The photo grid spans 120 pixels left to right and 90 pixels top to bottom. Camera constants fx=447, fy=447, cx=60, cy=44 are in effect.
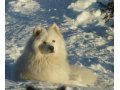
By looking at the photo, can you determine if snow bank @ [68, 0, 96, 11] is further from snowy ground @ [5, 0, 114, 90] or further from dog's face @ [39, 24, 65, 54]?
dog's face @ [39, 24, 65, 54]

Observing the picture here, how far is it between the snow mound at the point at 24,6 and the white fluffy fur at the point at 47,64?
0.16 meters

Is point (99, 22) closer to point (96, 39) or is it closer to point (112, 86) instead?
point (96, 39)

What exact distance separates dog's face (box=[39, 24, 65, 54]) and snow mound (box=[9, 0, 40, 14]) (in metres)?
0.19

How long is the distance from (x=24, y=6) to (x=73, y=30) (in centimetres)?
35

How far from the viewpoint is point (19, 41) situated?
9.14ft

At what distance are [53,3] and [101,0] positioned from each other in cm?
30

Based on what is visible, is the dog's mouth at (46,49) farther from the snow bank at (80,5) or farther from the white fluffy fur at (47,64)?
the snow bank at (80,5)

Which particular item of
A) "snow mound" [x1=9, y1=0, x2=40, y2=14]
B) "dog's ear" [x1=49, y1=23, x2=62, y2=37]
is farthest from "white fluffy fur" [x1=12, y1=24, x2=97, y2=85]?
"snow mound" [x1=9, y1=0, x2=40, y2=14]

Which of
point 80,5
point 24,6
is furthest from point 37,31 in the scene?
point 80,5

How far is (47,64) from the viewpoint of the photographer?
2.73 meters

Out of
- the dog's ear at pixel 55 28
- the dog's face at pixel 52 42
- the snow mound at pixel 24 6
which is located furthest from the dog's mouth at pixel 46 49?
the snow mound at pixel 24 6

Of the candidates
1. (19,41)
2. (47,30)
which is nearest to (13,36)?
(19,41)

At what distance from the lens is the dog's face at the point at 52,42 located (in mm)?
2680

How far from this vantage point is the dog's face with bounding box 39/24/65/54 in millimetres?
2680
